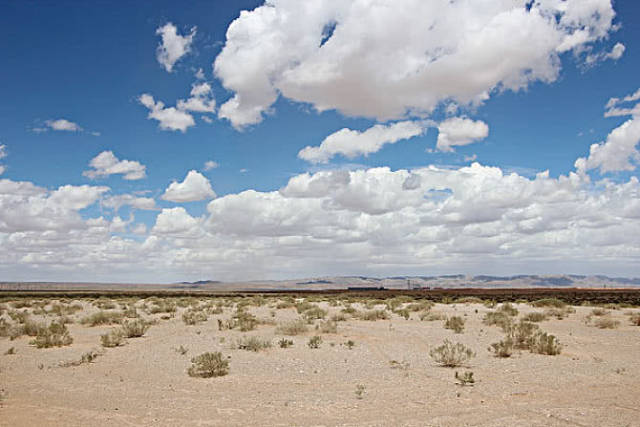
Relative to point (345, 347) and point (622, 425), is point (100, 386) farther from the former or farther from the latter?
point (622, 425)

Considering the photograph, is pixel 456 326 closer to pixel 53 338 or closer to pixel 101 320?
pixel 53 338

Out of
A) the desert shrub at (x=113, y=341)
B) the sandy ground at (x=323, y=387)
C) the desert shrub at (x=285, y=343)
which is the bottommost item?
the sandy ground at (x=323, y=387)

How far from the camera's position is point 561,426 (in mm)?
9062

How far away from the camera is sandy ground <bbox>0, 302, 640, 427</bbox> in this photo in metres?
9.95

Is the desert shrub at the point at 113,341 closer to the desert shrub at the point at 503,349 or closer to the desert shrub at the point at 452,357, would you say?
the desert shrub at the point at 452,357

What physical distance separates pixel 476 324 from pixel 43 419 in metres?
22.3

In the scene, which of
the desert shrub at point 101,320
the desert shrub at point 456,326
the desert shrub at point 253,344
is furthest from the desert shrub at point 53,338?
the desert shrub at point 456,326

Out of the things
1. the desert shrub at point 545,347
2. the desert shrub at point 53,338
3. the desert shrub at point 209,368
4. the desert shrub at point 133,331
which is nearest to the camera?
the desert shrub at point 209,368

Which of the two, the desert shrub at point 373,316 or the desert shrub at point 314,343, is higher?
the desert shrub at point 314,343

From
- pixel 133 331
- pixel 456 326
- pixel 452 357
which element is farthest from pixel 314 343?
pixel 133 331

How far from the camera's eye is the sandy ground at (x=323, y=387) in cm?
995

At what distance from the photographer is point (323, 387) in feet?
41.8

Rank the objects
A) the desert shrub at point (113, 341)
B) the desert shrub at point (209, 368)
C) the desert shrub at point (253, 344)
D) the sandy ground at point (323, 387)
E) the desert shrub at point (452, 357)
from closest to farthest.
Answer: the sandy ground at point (323, 387), the desert shrub at point (209, 368), the desert shrub at point (452, 357), the desert shrub at point (253, 344), the desert shrub at point (113, 341)

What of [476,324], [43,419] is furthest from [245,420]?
[476,324]
